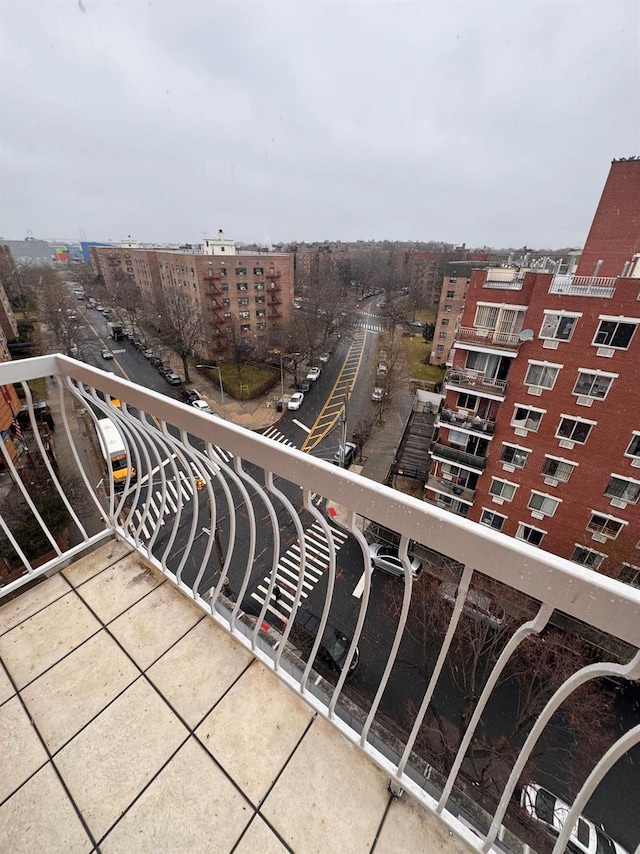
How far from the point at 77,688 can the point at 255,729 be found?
0.89m

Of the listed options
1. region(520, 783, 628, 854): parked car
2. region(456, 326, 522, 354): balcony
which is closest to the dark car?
region(520, 783, 628, 854): parked car

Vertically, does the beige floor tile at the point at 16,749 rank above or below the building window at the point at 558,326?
below

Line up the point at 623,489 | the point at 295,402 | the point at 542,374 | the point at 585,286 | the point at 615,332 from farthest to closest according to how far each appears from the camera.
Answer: the point at 295,402 → the point at 542,374 → the point at 623,489 → the point at 585,286 → the point at 615,332

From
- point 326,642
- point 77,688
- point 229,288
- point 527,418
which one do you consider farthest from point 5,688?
point 229,288

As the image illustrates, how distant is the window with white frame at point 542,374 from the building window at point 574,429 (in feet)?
2.97

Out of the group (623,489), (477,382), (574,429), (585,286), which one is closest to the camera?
(585,286)

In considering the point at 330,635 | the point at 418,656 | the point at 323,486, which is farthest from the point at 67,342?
the point at 323,486

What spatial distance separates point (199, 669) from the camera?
1743mm

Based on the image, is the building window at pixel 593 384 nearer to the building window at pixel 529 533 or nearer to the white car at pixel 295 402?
the building window at pixel 529 533

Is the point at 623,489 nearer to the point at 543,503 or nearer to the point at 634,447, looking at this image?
the point at 634,447

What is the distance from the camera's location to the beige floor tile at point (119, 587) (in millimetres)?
2010

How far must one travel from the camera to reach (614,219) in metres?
11.6

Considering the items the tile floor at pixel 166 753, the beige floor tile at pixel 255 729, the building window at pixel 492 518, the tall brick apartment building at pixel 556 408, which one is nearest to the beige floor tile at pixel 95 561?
the tile floor at pixel 166 753

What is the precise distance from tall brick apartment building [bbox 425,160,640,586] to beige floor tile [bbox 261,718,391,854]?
898 centimetres
